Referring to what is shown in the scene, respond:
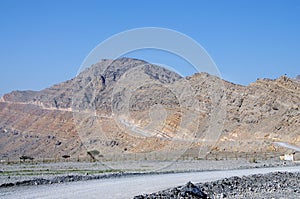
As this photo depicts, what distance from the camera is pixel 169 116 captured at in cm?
7431

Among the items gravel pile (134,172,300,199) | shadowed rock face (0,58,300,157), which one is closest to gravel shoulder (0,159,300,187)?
shadowed rock face (0,58,300,157)

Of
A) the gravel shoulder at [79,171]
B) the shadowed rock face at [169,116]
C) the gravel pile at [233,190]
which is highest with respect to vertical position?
the shadowed rock face at [169,116]

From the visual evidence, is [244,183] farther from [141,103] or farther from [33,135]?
[33,135]

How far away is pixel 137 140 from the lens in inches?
3585

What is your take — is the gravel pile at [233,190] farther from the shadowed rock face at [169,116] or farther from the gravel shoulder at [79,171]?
the shadowed rock face at [169,116]

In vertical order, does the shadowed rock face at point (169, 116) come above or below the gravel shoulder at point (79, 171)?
above

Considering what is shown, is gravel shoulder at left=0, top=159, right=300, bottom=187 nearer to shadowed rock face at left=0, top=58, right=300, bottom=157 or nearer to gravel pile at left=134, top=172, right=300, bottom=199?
shadowed rock face at left=0, top=58, right=300, bottom=157

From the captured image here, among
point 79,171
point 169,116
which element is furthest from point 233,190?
point 169,116

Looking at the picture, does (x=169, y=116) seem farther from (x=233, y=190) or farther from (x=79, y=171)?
(x=233, y=190)

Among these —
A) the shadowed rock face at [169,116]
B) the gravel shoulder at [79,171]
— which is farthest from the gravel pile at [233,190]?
the shadowed rock face at [169,116]

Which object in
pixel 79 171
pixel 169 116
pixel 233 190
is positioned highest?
pixel 169 116

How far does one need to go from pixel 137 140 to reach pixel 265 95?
25263mm

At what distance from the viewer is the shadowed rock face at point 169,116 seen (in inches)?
2285

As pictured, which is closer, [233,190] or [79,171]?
[233,190]
